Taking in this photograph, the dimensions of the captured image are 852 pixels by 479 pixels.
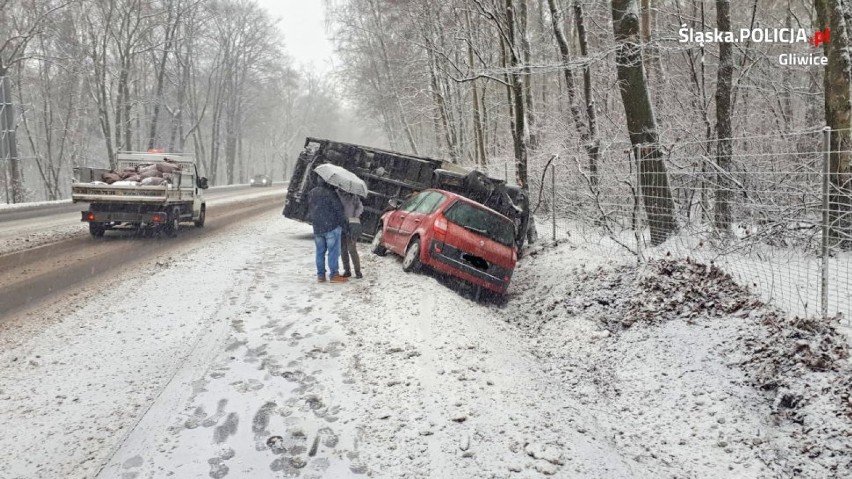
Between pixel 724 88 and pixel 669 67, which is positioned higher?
pixel 669 67

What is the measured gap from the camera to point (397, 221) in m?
10.6

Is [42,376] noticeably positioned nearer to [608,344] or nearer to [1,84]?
[608,344]

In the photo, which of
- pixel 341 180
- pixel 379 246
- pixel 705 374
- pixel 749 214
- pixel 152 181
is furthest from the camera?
pixel 152 181

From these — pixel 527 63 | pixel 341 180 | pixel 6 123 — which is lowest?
pixel 341 180

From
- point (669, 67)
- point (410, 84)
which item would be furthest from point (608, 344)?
point (410, 84)

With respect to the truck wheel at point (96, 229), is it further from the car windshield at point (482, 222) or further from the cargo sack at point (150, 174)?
the car windshield at point (482, 222)

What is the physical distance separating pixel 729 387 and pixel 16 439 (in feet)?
18.5

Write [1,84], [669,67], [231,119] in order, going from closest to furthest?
[669,67] → [1,84] → [231,119]

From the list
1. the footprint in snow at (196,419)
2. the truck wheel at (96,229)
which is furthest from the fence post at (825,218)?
the truck wheel at (96,229)

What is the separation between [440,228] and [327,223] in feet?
5.79

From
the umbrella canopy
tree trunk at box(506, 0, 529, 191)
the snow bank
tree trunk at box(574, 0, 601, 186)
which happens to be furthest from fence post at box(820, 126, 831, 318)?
tree trunk at box(506, 0, 529, 191)

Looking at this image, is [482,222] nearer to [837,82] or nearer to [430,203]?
[430,203]

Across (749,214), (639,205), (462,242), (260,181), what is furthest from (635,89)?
(260,181)

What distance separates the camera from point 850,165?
24.2 ft
